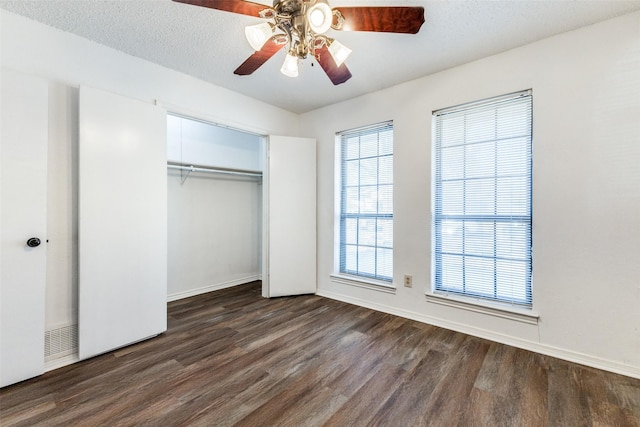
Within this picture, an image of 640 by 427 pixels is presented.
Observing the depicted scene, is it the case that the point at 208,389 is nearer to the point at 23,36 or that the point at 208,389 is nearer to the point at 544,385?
the point at 544,385

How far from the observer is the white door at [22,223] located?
70.1 inches

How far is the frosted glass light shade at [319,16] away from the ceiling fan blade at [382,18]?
4.0 inches

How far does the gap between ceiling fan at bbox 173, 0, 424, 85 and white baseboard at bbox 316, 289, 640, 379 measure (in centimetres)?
249

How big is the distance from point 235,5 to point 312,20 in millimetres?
402

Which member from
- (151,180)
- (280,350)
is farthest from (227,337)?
(151,180)

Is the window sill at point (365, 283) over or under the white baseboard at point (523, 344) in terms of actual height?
over

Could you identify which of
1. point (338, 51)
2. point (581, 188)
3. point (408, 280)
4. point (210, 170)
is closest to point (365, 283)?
point (408, 280)

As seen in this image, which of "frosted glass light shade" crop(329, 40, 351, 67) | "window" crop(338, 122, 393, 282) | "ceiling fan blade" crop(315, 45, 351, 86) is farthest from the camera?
"window" crop(338, 122, 393, 282)

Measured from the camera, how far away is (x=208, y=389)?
5.75 feet

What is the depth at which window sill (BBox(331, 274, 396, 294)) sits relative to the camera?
3057 millimetres

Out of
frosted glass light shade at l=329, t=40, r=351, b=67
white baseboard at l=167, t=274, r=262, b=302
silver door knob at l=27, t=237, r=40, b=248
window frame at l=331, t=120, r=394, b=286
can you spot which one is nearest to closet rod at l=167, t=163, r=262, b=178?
window frame at l=331, t=120, r=394, b=286

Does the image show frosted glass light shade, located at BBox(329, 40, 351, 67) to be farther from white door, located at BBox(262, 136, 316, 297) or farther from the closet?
white door, located at BBox(262, 136, 316, 297)

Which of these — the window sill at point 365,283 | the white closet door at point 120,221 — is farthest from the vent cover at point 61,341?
the window sill at point 365,283

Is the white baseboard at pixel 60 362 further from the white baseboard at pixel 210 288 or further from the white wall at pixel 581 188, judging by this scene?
the white wall at pixel 581 188
